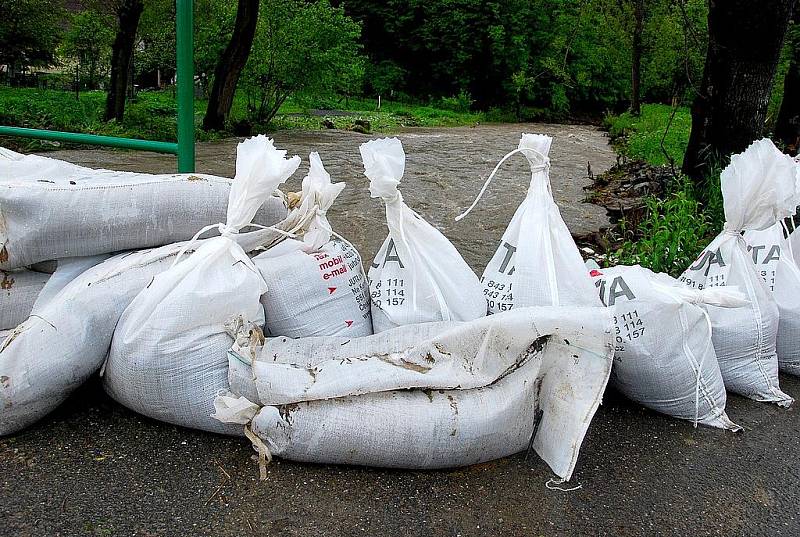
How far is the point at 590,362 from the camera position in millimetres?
1977

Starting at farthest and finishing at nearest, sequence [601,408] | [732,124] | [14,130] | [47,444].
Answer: [732,124], [14,130], [601,408], [47,444]

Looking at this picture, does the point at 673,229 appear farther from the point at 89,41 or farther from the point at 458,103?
the point at 458,103

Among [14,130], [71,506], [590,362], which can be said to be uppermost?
[14,130]

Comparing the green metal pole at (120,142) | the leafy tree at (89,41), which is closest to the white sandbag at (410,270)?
the green metal pole at (120,142)

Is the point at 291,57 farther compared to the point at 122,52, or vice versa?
the point at 291,57

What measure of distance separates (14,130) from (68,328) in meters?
1.90

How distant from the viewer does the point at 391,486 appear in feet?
6.42

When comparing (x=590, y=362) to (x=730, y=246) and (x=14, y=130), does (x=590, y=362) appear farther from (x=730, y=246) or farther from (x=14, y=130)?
(x=14, y=130)

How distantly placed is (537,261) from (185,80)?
162cm

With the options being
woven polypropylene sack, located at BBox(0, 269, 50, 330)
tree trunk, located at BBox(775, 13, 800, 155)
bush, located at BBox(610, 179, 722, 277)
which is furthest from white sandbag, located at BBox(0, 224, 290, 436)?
tree trunk, located at BBox(775, 13, 800, 155)

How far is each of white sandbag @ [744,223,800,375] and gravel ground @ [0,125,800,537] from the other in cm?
33

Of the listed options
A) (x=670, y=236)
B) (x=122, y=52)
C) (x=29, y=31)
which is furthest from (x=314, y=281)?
(x=29, y=31)

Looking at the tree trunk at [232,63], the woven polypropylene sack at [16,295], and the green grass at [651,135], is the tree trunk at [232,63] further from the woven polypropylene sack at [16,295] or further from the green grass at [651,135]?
the woven polypropylene sack at [16,295]

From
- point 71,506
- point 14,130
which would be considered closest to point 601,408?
point 71,506
